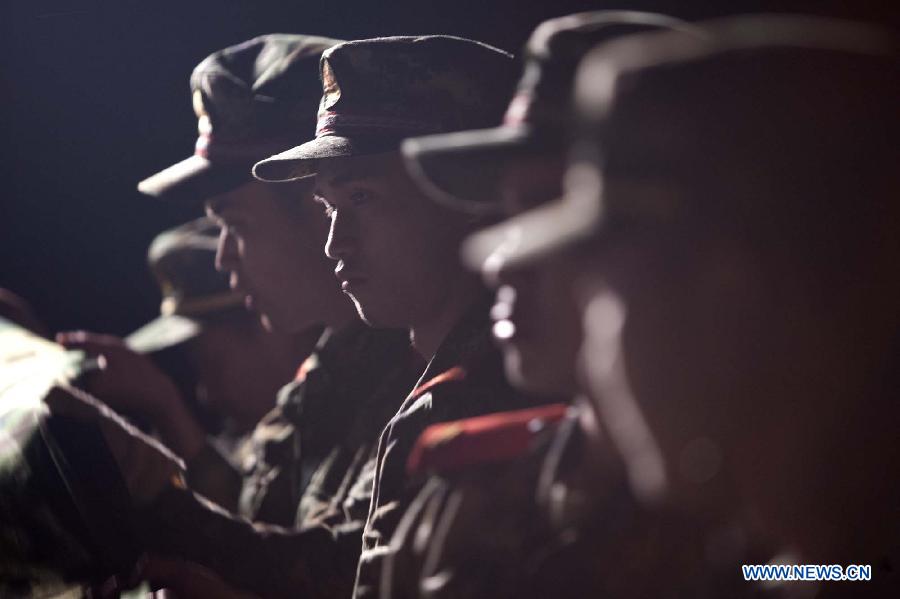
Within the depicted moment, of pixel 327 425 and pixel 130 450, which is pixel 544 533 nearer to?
pixel 130 450

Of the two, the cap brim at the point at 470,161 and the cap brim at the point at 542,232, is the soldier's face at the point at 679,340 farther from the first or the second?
the cap brim at the point at 470,161

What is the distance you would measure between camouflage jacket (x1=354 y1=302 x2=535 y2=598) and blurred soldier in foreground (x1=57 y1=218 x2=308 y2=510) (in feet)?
3.28

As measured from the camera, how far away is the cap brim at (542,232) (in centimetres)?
82

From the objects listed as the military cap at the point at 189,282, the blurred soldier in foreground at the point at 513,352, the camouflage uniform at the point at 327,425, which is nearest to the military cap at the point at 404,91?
the blurred soldier in foreground at the point at 513,352

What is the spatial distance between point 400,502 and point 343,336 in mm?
835

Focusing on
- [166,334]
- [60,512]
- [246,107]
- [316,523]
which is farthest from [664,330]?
[166,334]

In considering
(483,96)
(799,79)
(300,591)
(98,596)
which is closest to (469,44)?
(483,96)

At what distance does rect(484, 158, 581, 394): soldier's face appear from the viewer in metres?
0.94

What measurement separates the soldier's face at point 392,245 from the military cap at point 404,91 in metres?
0.05

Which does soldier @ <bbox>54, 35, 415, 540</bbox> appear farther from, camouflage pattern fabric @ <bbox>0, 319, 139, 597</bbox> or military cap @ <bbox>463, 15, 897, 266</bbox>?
military cap @ <bbox>463, 15, 897, 266</bbox>

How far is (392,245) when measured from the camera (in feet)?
4.94

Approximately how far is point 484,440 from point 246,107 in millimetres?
1304

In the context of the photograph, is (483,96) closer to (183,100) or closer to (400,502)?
(400,502)

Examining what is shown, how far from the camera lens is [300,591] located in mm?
1751
